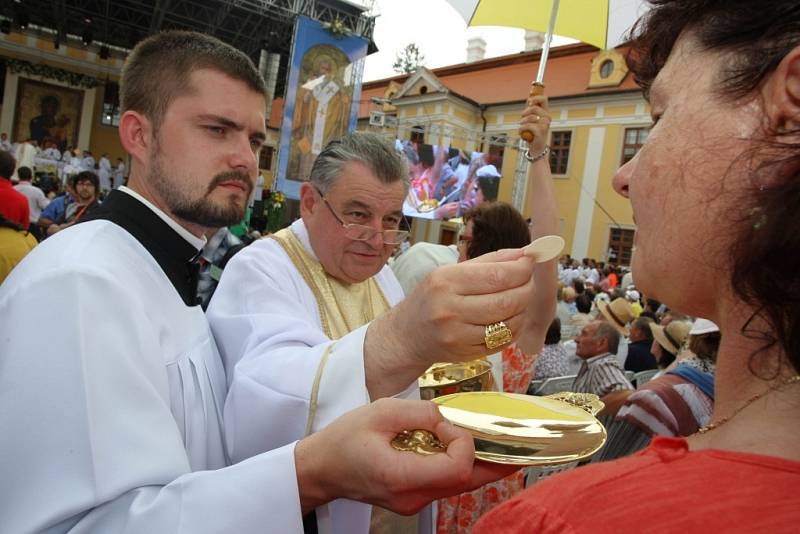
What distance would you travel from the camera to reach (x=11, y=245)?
3512 mm

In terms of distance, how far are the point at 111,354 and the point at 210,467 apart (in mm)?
475

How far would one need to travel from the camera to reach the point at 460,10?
2650 mm

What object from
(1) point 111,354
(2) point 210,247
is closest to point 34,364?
(1) point 111,354

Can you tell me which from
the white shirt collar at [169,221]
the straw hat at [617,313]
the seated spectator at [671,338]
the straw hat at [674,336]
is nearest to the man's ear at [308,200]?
the white shirt collar at [169,221]

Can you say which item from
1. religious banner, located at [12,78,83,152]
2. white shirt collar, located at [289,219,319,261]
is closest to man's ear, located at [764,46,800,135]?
white shirt collar, located at [289,219,319,261]

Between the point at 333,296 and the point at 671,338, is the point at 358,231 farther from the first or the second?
the point at 671,338

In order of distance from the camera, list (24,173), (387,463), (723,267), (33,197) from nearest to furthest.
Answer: (723,267) < (387,463) < (33,197) < (24,173)

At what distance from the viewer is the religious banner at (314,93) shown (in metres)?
15.1

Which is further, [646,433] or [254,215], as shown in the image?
[254,215]

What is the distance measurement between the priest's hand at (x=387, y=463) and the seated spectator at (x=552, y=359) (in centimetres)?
403

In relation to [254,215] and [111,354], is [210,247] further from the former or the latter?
[254,215]

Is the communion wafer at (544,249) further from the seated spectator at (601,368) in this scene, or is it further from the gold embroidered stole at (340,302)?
the seated spectator at (601,368)

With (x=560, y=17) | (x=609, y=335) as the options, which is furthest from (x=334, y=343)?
(x=609, y=335)

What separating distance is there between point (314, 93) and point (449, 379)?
1524 cm
